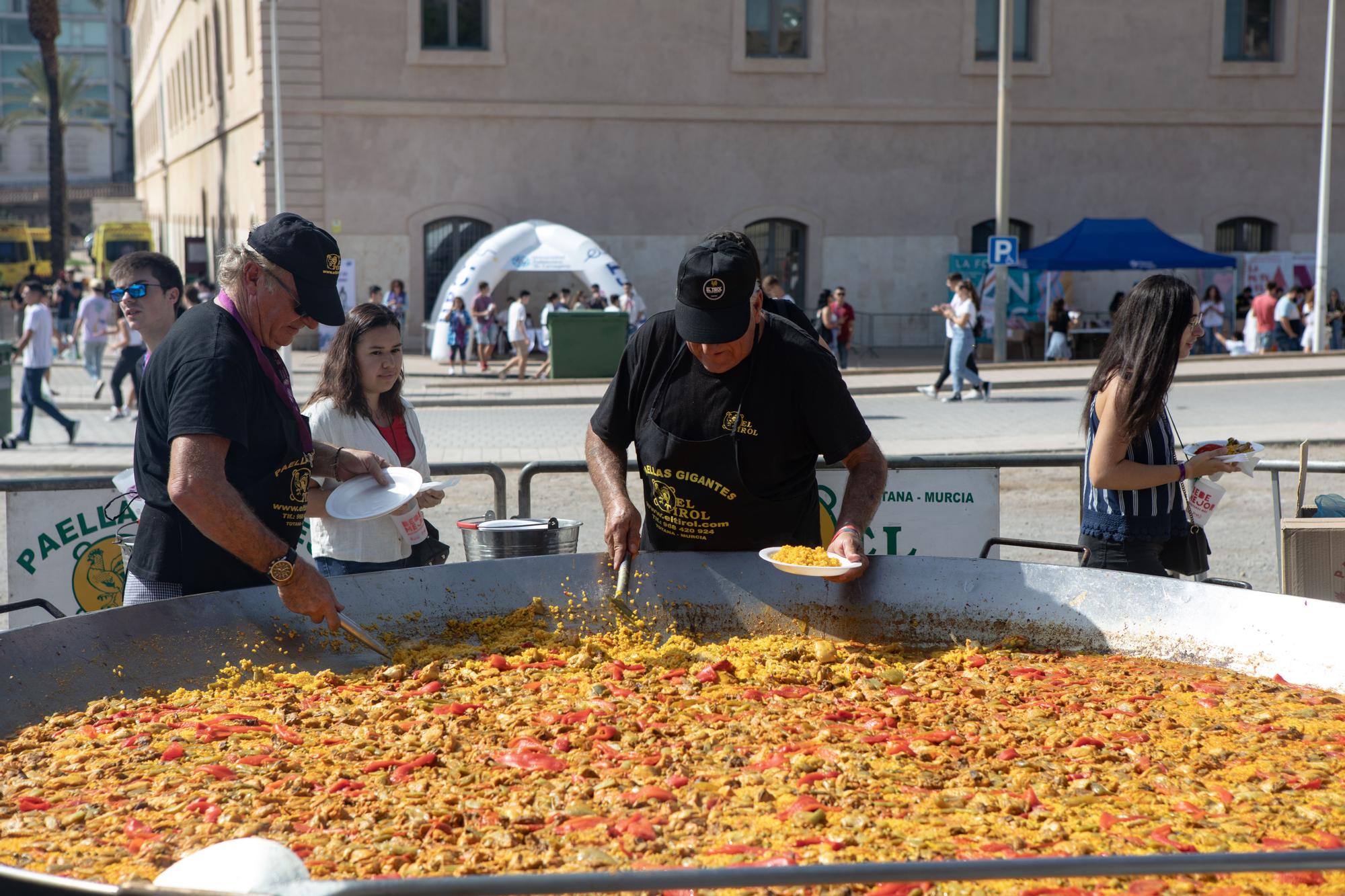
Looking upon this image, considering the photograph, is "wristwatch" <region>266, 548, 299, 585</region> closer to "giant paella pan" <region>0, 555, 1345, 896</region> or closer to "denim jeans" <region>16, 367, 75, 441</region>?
"giant paella pan" <region>0, 555, 1345, 896</region>

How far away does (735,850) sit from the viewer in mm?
2764

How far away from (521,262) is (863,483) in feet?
76.5

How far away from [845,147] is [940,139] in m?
2.28

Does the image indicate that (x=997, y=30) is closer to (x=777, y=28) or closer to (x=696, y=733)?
(x=777, y=28)

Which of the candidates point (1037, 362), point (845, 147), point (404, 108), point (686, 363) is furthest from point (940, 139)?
point (686, 363)

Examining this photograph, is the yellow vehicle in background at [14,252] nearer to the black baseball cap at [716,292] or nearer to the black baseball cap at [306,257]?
the black baseball cap at [306,257]

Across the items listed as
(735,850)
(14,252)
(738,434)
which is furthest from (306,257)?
(14,252)

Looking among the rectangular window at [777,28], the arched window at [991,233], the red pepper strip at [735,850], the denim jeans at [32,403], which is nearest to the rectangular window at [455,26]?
the rectangular window at [777,28]

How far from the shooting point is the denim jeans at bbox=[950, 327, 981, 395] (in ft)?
66.2

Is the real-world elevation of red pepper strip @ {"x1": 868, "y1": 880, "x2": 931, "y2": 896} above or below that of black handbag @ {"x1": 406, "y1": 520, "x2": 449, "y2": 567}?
below

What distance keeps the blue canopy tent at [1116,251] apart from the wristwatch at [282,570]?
995 inches

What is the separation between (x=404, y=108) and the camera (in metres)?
29.2

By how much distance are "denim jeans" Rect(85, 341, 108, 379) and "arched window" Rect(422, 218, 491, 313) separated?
27.8ft

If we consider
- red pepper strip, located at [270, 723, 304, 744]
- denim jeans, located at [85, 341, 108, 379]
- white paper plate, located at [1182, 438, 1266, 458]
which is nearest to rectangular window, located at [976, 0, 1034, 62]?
denim jeans, located at [85, 341, 108, 379]
